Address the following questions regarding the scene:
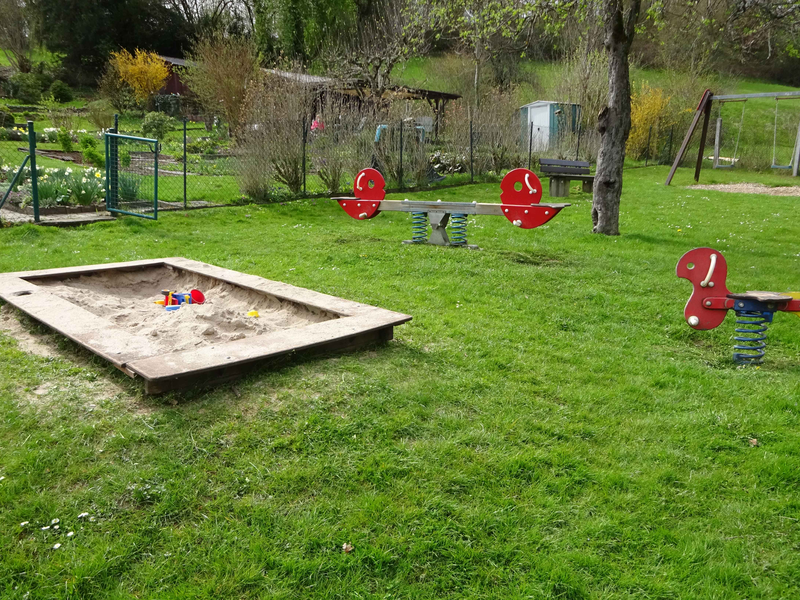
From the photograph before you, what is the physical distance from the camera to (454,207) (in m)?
8.55

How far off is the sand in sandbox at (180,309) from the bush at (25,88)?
31292mm

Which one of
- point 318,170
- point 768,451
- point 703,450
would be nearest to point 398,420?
point 703,450

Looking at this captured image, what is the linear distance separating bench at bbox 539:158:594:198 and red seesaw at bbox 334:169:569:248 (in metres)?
7.56

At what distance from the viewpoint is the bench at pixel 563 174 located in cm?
1566

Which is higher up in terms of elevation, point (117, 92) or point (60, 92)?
point (60, 92)

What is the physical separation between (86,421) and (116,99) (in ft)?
102

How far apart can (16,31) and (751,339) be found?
145 ft

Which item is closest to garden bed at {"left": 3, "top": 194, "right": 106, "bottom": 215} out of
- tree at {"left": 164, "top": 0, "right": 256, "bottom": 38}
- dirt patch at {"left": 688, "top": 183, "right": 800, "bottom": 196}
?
dirt patch at {"left": 688, "top": 183, "right": 800, "bottom": 196}

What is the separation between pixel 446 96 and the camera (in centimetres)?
2980

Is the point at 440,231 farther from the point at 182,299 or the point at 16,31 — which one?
the point at 16,31

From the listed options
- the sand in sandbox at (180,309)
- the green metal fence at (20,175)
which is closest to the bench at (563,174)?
the green metal fence at (20,175)

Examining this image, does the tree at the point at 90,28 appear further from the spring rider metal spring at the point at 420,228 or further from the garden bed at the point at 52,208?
the spring rider metal spring at the point at 420,228

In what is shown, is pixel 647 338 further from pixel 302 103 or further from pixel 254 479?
pixel 302 103

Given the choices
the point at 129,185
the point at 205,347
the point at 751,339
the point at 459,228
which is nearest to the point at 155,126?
the point at 129,185
